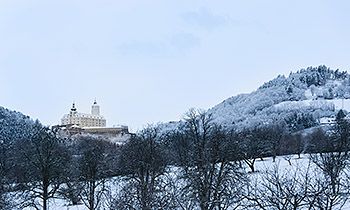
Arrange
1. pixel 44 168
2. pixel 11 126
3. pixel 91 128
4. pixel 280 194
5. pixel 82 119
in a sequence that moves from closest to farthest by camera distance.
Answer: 1. pixel 280 194
2. pixel 44 168
3. pixel 11 126
4. pixel 91 128
5. pixel 82 119

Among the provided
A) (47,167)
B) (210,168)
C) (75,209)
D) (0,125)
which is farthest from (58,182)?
(0,125)

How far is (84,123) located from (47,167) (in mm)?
162361

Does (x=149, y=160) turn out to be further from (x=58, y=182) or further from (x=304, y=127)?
(x=304, y=127)

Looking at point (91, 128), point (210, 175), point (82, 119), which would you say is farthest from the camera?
point (82, 119)

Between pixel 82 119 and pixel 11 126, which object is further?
pixel 82 119

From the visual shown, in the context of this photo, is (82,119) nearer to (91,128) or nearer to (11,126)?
(91,128)

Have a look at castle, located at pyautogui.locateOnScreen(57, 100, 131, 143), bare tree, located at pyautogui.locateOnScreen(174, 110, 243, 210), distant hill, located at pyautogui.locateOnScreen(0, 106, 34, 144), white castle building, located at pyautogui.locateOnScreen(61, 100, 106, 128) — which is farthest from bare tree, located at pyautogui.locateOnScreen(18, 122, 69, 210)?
white castle building, located at pyautogui.locateOnScreen(61, 100, 106, 128)

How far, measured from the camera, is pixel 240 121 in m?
200

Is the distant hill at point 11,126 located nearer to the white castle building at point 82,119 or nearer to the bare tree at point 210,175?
the white castle building at point 82,119

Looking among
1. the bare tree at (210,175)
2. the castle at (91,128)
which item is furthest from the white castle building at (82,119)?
the bare tree at (210,175)

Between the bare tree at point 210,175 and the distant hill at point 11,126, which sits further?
the distant hill at point 11,126

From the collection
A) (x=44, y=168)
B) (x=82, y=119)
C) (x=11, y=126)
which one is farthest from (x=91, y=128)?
(x=44, y=168)

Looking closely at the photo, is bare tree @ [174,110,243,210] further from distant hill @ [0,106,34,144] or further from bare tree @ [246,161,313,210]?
distant hill @ [0,106,34,144]

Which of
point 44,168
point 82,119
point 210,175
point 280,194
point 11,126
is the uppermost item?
point 82,119
